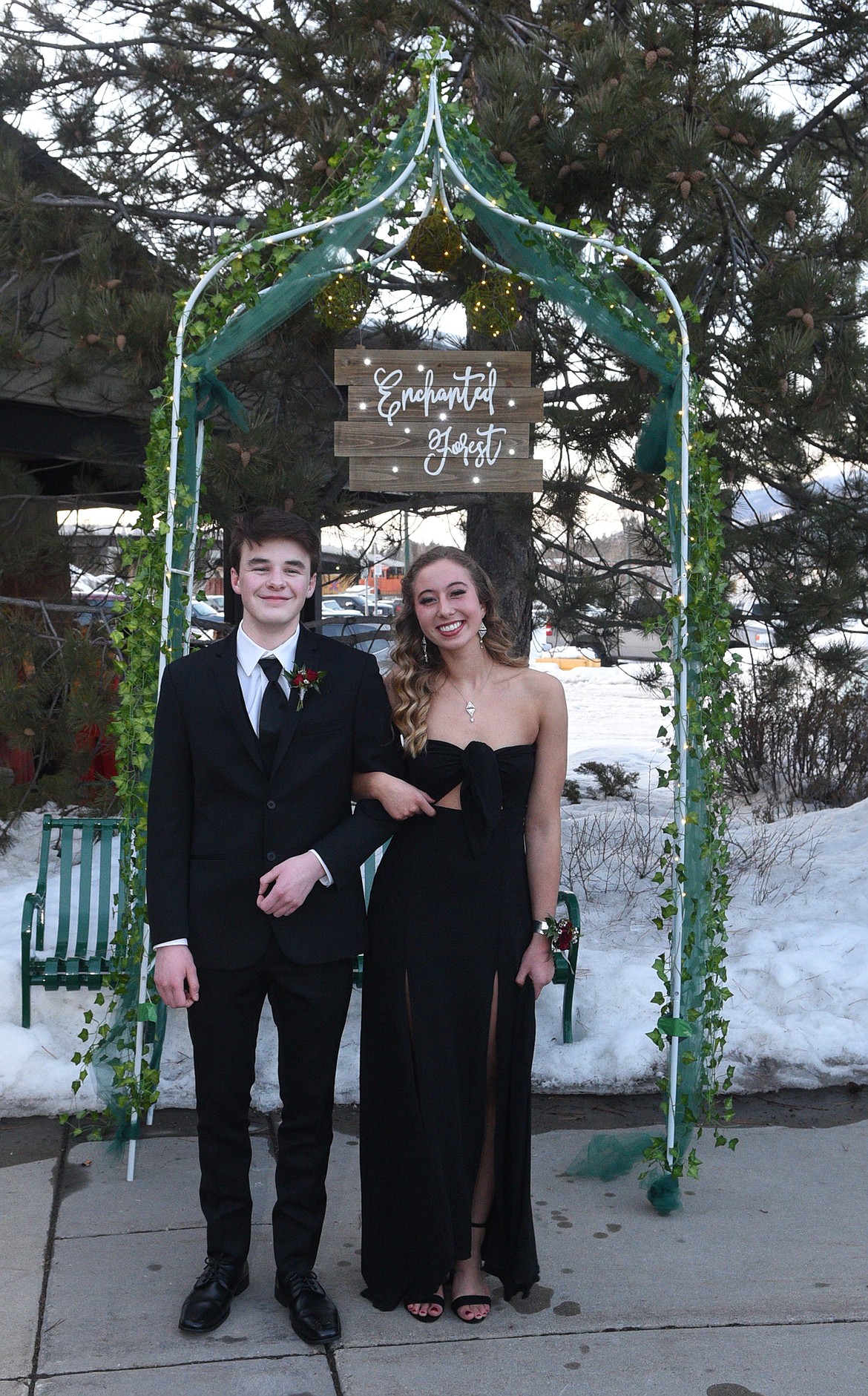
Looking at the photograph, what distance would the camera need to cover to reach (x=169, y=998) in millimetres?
2846

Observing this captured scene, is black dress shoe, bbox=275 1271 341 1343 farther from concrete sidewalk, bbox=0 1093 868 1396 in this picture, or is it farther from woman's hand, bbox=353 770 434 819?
woman's hand, bbox=353 770 434 819

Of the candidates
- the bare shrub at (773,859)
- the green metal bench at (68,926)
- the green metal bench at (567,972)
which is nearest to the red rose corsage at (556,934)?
the green metal bench at (567,972)

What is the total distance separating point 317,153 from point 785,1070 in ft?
13.4

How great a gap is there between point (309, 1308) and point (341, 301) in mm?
3134

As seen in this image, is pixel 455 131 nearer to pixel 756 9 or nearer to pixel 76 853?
pixel 756 9

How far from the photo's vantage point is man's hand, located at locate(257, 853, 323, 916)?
2770 millimetres

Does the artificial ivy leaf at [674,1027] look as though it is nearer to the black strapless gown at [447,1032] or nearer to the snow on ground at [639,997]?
the black strapless gown at [447,1032]

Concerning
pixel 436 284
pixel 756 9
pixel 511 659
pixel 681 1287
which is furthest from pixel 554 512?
pixel 681 1287

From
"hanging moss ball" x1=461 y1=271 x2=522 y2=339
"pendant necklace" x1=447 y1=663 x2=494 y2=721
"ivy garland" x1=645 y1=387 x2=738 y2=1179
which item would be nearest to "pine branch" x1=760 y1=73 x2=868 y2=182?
"hanging moss ball" x1=461 y1=271 x2=522 y2=339

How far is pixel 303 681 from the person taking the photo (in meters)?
2.84

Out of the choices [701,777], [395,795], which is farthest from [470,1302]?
[701,777]

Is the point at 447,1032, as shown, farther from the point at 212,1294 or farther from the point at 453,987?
the point at 212,1294

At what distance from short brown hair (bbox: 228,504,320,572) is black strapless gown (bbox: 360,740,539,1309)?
0.62 m

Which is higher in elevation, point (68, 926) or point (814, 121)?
point (814, 121)
